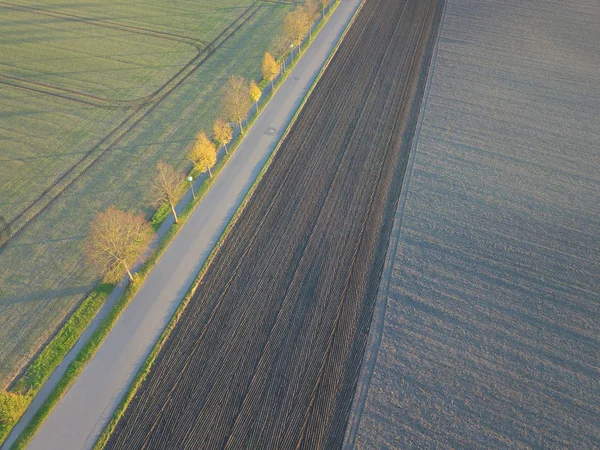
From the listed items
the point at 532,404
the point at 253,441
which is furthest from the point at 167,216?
the point at 532,404

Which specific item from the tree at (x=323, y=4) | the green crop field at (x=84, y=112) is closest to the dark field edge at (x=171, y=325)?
the green crop field at (x=84, y=112)

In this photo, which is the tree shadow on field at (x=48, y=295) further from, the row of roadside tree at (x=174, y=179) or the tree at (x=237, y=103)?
the tree at (x=237, y=103)

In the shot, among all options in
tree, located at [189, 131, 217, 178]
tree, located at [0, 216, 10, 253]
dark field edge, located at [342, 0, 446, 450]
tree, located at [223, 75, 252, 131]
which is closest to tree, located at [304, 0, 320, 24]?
tree, located at [223, 75, 252, 131]

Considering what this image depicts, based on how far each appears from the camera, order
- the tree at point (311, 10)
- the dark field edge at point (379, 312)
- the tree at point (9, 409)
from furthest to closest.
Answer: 1. the tree at point (311, 10)
2. the dark field edge at point (379, 312)
3. the tree at point (9, 409)

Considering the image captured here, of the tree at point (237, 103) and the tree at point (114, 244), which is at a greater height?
the tree at point (237, 103)

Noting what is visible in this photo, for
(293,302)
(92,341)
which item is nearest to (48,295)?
(92,341)

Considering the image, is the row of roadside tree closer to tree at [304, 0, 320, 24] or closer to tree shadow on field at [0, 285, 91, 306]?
tree at [304, 0, 320, 24]

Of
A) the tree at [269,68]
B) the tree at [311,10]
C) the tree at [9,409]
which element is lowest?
the tree at [9,409]

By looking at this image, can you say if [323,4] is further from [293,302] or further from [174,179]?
[293,302]
